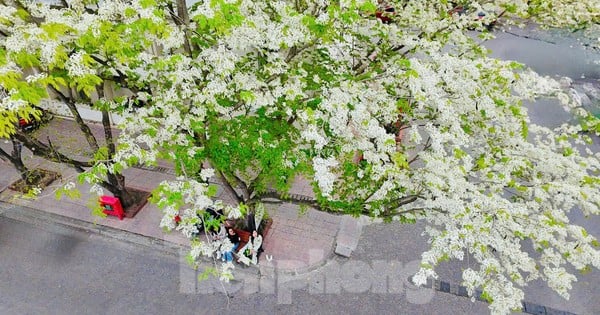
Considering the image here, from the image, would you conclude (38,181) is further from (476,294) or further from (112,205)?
(476,294)

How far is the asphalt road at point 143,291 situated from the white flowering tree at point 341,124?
2.89 meters

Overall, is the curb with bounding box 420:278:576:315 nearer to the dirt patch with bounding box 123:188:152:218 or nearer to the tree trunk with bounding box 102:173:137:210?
the dirt patch with bounding box 123:188:152:218

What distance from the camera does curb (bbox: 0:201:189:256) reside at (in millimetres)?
12578

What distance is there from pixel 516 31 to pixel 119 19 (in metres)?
33.2

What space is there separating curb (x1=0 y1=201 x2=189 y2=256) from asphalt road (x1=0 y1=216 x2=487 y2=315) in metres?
0.24

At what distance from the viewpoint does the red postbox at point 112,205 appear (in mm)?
12984

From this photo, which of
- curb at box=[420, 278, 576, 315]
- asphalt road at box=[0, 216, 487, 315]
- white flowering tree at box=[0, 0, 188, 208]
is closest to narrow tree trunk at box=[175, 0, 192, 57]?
white flowering tree at box=[0, 0, 188, 208]

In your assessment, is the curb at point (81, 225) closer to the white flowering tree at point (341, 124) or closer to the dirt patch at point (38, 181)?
the dirt patch at point (38, 181)

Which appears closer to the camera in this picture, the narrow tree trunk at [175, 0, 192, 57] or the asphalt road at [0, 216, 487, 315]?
the narrow tree trunk at [175, 0, 192, 57]

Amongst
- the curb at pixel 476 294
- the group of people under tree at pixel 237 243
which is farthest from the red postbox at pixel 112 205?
A: the curb at pixel 476 294

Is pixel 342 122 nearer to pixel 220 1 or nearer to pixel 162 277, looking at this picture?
pixel 220 1

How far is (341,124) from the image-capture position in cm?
748

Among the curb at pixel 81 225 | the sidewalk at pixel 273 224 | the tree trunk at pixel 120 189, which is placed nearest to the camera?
the sidewalk at pixel 273 224

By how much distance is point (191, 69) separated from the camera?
793 cm
